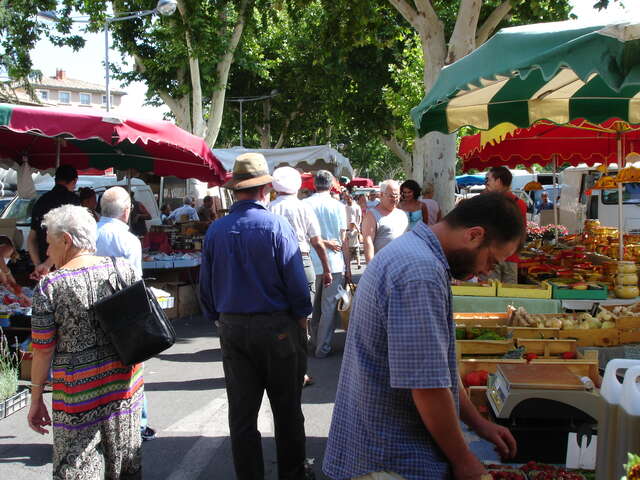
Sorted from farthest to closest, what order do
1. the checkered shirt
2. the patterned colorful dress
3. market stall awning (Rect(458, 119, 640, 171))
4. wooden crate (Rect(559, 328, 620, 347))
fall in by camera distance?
market stall awning (Rect(458, 119, 640, 171)) < wooden crate (Rect(559, 328, 620, 347)) < the patterned colorful dress < the checkered shirt

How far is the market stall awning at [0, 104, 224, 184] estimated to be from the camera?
6.71 meters

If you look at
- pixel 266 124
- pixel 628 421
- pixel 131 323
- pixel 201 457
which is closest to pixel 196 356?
pixel 201 457

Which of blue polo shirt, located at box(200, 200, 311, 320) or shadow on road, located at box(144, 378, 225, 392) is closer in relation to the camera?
blue polo shirt, located at box(200, 200, 311, 320)

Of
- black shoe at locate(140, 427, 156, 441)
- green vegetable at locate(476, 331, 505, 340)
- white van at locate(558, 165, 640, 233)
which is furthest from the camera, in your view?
white van at locate(558, 165, 640, 233)

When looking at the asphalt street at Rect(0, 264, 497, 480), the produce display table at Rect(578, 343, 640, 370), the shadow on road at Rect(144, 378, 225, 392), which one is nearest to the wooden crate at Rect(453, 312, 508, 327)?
the produce display table at Rect(578, 343, 640, 370)

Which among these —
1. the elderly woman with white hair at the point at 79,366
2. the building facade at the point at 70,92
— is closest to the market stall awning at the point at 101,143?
the elderly woman with white hair at the point at 79,366

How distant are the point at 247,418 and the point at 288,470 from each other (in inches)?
19.2

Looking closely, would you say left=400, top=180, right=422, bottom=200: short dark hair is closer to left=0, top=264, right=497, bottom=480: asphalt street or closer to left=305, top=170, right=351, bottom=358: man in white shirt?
left=305, top=170, right=351, bottom=358: man in white shirt

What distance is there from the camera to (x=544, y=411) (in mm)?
3105

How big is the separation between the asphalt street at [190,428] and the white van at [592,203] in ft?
39.2

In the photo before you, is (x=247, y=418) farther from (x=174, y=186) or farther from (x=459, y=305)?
(x=174, y=186)

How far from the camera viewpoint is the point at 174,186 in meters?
21.8

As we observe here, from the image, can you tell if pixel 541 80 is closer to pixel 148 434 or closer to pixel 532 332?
pixel 532 332

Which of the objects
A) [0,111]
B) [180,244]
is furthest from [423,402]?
[180,244]
